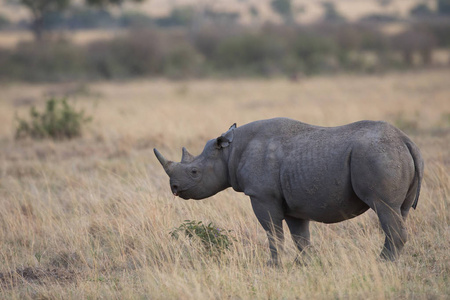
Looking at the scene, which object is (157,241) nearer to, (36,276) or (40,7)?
(36,276)

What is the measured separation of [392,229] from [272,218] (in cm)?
111

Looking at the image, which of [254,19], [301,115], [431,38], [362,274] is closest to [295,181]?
[362,274]

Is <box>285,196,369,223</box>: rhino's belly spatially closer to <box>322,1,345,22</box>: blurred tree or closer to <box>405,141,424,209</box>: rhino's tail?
<box>405,141,424,209</box>: rhino's tail

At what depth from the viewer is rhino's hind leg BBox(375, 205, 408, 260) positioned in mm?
5098

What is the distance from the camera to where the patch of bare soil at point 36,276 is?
5.59 meters

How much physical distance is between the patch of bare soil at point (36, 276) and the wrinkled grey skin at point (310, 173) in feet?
4.59

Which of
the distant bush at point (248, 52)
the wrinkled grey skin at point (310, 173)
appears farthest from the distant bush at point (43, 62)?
the wrinkled grey skin at point (310, 173)

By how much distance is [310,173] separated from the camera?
529 cm

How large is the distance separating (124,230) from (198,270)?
171 centimetres

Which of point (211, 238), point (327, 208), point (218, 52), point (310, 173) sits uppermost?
point (310, 173)

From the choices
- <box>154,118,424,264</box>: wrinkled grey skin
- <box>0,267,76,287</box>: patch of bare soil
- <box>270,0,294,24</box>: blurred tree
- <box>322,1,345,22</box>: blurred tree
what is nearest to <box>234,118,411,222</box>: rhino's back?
<box>154,118,424,264</box>: wrinkled grey skin

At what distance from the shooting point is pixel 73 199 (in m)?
7.98

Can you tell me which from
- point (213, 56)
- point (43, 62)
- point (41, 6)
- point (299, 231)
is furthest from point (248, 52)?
point (299, 231)

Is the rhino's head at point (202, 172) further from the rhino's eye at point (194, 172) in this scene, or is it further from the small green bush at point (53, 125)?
the small green bush at point (53, 125)
